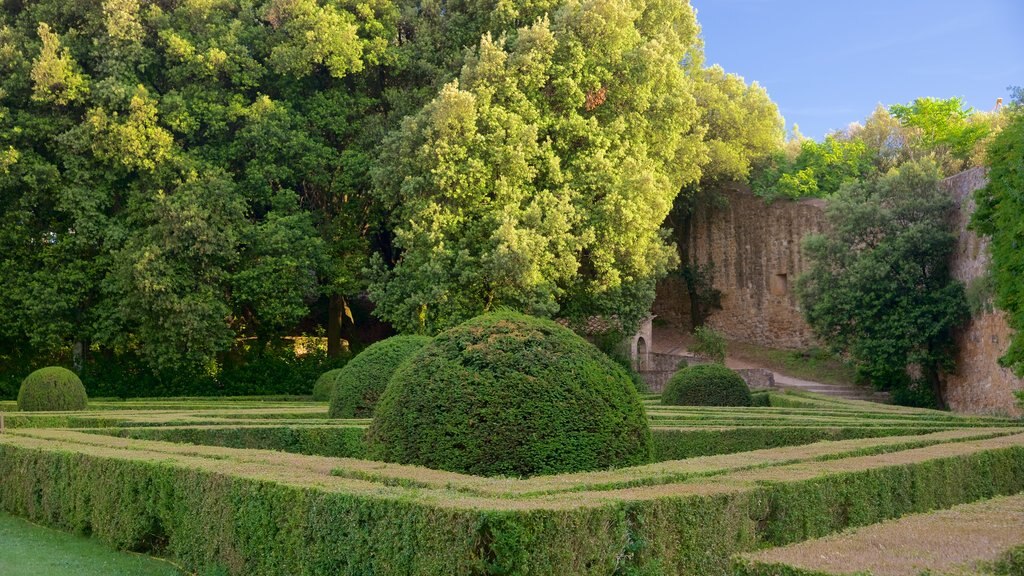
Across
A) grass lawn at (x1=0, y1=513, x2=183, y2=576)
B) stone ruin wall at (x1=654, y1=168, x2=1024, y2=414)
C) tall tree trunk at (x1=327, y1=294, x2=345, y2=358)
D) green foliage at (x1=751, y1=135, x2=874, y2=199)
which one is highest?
green foliage at (x1=751, y1=135, x2=874, y2=199)

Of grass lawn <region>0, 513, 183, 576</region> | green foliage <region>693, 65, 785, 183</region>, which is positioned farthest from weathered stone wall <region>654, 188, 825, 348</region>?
grass lawn <region>0, 513, 183, 576</region>

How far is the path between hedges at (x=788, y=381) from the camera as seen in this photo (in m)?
26.7

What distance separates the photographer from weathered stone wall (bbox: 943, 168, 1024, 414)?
21.3 meters

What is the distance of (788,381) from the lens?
29938 millimetres

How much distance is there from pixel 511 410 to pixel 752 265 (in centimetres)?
3017

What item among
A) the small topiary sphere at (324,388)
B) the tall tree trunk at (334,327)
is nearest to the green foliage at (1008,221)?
the small topiary sphere at (324,388)

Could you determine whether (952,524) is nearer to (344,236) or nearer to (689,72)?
(344,236)

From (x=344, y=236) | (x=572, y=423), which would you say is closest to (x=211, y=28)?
(x=344, y=236)

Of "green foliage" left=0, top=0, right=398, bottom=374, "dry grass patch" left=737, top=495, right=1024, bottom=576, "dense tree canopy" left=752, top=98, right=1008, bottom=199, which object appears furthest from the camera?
"dense tree canopy" left=752, top=98, right=1008, bottom=199

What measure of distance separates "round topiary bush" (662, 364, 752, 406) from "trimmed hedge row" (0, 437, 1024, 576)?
875cm

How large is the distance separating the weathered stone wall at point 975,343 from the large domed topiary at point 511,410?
619 inches

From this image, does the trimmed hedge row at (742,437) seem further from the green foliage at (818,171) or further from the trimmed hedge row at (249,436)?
the green foliage at (818,171)

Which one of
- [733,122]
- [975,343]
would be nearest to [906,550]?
[975,343]

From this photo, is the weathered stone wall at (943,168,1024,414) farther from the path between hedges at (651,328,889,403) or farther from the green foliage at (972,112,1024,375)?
the path between hedges at (651,328,889,403)
